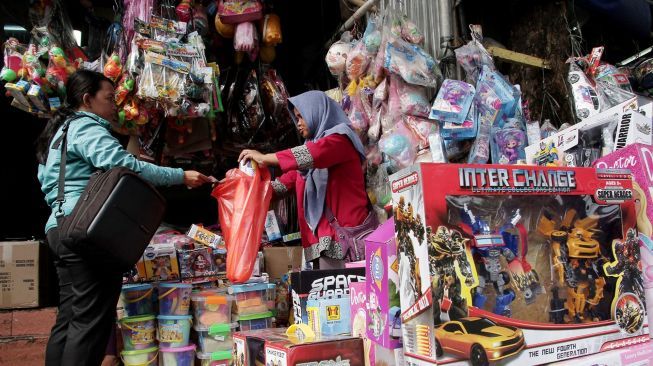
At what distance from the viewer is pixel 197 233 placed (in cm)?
314

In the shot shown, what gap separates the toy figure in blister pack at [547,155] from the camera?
175 centimetres

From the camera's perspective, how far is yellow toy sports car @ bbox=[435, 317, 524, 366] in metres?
1.06

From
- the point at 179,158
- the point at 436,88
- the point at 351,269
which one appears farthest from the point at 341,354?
the point at 179,158

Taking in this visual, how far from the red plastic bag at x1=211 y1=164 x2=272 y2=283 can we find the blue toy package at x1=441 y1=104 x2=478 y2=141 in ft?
3.02

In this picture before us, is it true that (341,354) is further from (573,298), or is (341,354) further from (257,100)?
(257,100)

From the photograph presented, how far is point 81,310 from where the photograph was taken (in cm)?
195

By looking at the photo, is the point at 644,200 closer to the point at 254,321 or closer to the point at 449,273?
the point at 449,273

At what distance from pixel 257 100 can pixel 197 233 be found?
46.5 inches

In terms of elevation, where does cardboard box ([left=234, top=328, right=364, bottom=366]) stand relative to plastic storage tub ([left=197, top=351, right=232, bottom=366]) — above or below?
above

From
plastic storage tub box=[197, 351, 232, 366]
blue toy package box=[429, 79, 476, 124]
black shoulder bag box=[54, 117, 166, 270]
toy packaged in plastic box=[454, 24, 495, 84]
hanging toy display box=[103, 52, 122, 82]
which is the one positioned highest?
hanging toy display box=[103, 52, 122, 82]

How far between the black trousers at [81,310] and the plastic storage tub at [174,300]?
47 centimetres

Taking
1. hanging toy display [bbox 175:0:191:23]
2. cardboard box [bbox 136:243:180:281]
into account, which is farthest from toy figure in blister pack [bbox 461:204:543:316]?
hanging toy display [bbox 175:0:191:23]

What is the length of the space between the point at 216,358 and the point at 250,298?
34 centimetres

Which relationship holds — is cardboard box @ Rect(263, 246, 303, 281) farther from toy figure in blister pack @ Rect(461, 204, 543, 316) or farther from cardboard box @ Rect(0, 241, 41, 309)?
toy figure in blister pack @ Rect(461, 204, 543, 316)
